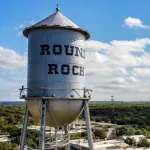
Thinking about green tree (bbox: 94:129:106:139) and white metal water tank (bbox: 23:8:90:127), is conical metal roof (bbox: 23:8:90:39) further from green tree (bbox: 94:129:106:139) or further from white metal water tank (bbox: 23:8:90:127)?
green tree (bbox: 94:129:106:139)

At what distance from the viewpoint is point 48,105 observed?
44.7 ft

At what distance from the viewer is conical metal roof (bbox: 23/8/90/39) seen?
1399 centimetres

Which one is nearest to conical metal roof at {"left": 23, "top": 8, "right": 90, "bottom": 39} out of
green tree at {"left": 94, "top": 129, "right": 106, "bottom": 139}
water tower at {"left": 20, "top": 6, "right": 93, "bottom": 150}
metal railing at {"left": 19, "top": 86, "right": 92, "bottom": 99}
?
water tower at {"left": 20, "top": 6, "right": 93, "bottom": 150}

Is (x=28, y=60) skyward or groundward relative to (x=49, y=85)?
skyward

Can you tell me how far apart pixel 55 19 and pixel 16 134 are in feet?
143

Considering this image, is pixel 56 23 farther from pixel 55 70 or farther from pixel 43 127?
pixel 43 127

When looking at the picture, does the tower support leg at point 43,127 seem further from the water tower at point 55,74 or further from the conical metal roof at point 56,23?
the conical metal roof at point 56,23

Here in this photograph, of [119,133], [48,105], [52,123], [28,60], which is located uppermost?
[28,60]

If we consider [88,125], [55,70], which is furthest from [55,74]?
[88,125]

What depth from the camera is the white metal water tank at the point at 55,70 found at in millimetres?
13727

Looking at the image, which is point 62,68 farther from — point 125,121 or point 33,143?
point 125,121

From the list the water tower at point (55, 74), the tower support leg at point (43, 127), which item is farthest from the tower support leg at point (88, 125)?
the tower support leg at point (43, 127)

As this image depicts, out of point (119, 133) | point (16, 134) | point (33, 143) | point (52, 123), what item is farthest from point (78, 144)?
point (52, 123)

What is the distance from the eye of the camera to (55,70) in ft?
45.1
